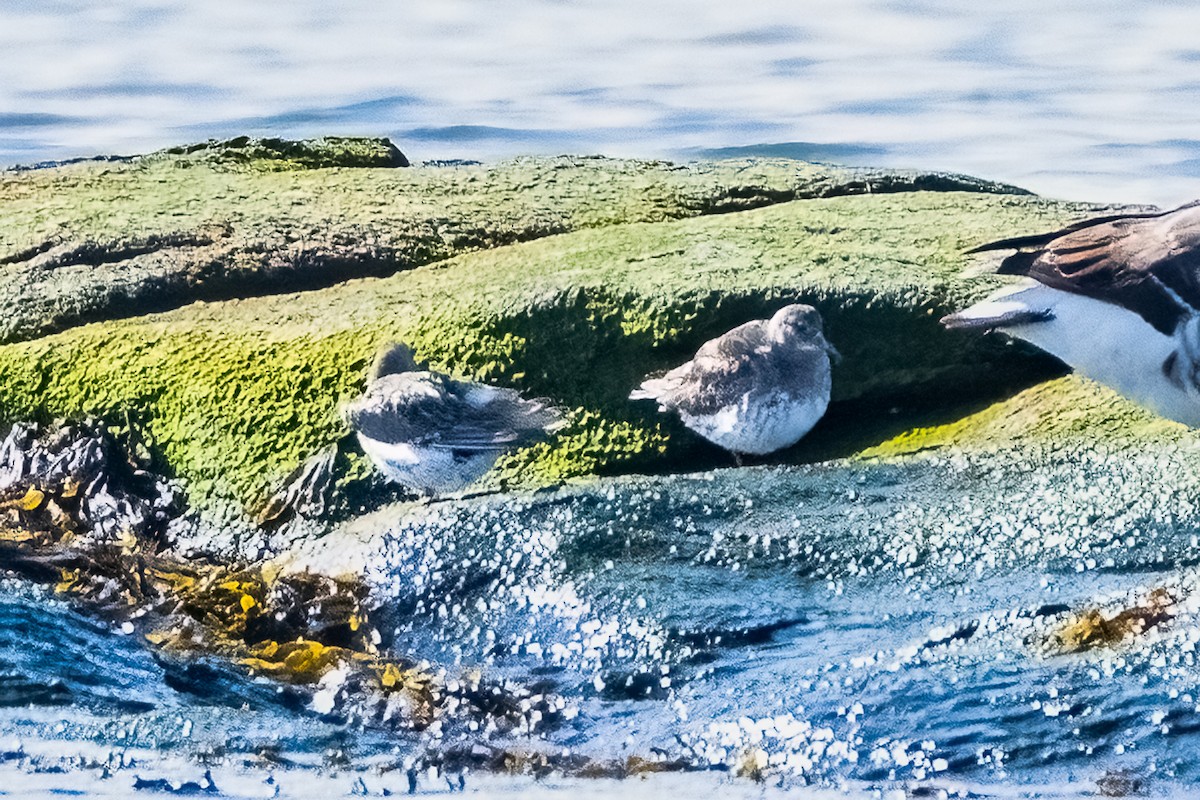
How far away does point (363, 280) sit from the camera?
3.29 metres

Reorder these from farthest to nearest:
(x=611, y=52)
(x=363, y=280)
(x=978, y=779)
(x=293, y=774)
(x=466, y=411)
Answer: (x=611, y=52)
(x=363, y=280)
(x=466, y=411)
(x=293, y=774)
(x=978, y=779)

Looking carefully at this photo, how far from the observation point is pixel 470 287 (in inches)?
125

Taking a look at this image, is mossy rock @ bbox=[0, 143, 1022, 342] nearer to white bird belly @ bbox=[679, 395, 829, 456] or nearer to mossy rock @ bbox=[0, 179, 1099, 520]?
mossy rock @ bbox=[0, 179, 1099, 520]

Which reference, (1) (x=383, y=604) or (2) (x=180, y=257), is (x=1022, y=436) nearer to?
(1) (x=383, y=604)

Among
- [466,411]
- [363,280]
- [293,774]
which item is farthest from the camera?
[363,280]

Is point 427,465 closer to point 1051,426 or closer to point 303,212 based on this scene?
point 303,212

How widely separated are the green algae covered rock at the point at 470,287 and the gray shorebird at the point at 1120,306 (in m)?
0.08

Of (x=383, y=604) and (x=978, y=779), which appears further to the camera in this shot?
(x=383, y=604)

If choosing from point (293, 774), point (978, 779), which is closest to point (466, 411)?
point (293, 774)

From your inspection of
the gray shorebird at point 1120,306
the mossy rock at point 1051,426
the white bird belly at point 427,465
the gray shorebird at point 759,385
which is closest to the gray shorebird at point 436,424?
the white bird belly at point 427,465

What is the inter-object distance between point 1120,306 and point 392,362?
5.38ft

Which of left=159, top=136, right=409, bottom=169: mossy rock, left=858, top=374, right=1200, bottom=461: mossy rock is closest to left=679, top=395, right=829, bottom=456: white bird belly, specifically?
left=858, top=374, right=1200, bottom=461: mossy rock

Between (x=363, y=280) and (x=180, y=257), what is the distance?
0.52 meters

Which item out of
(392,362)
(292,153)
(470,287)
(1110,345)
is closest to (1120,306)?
(1110,345)
